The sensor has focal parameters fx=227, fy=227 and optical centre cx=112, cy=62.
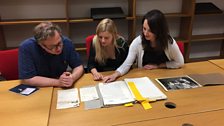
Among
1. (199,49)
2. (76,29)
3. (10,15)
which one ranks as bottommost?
(199,49)

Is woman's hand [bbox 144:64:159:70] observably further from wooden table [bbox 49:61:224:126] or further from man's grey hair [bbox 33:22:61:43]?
man's grey hair [bbox 33:22:61:43]

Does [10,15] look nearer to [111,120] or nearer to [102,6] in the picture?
[102,6]

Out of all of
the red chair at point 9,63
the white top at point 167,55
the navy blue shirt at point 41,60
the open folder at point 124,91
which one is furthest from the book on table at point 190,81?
the red chair at point 9,63

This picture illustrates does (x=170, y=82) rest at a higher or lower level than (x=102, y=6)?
Result: lower

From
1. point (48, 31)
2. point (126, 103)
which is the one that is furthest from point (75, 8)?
point (126, 103)

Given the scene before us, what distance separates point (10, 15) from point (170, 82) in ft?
7.70

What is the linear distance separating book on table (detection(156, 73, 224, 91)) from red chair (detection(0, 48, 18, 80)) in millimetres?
1220

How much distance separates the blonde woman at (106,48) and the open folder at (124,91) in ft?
1.38

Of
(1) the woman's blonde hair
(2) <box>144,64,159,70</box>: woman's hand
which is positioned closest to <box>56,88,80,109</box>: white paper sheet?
(1) the woman's blonde hair

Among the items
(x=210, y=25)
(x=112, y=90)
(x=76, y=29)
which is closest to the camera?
(x=112, y=90)

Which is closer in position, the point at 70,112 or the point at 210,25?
the point at 70,112

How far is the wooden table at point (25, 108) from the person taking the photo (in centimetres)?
123

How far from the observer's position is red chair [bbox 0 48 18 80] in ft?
6.29

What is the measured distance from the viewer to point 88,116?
128 cm
